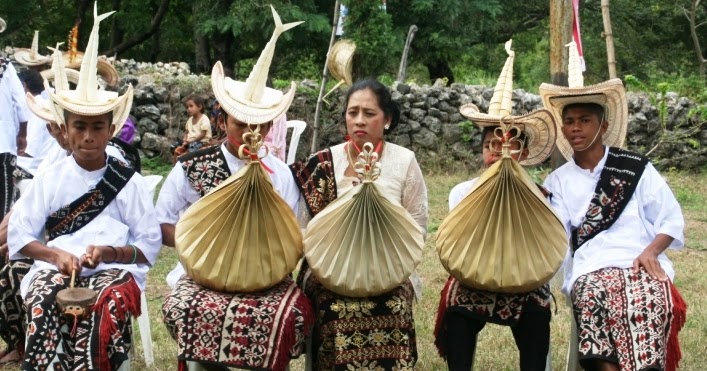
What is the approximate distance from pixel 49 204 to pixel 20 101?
163 cm

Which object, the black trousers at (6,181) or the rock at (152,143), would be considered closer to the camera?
the black trousers at (6,181)

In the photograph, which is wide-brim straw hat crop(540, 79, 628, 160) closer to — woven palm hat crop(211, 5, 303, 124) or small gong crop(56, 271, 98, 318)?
woven palm hat crop(211, 5, 303, 124)

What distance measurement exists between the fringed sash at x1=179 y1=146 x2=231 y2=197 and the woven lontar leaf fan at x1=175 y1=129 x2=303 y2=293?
0.48m

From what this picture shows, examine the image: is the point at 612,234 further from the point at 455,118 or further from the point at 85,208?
the point at 455,118

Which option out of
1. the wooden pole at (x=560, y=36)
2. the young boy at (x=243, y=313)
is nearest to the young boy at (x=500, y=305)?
the young boy at (x=243, y=313)

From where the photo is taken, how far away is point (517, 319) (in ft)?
14.1

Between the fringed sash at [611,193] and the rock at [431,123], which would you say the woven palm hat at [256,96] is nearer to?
the fringed sash at [611,193]

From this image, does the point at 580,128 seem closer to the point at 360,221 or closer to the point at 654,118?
the point at 360,221

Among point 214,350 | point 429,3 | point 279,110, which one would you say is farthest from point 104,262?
point 429,3

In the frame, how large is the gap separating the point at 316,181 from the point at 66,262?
Result: 1.21m

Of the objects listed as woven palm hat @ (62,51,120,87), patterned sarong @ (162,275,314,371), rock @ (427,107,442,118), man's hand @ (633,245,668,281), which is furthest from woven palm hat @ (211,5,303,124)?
rock @ (427,107,442,118)

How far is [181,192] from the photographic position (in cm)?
452

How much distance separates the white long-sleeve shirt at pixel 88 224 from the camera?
422 centimetres

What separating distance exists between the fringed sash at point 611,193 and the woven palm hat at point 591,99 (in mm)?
140
